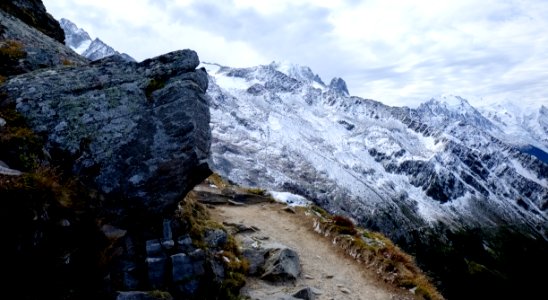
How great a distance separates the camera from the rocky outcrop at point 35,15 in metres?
27.5

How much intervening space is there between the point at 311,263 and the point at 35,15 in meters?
26.3

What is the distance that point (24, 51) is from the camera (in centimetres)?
2027

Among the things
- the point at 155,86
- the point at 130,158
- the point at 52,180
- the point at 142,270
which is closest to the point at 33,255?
the point at 52,180

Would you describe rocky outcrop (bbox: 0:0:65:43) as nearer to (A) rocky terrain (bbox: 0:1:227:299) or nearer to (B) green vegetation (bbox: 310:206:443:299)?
(A) rocky terrain (bbox: 0:1:227:299)

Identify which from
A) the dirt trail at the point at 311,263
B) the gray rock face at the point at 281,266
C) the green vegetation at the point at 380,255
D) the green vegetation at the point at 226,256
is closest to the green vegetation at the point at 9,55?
the green vegetation at the point at 226,256

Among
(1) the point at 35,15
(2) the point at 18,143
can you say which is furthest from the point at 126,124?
(1) the point at 35,15

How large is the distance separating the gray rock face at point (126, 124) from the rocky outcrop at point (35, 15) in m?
14.2

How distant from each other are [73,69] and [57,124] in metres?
3.58

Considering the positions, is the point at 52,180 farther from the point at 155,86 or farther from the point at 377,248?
the point at 377,248

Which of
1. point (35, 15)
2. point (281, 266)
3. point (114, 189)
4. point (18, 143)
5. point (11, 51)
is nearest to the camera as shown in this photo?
point (18, 143)

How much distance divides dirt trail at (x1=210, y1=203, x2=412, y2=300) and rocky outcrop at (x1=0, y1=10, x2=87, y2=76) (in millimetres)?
13087

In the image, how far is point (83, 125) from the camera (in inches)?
599

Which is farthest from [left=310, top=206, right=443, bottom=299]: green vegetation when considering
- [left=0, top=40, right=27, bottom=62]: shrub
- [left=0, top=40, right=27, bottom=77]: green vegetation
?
[left=0, top=40, right=27, bottom=62]: shrub

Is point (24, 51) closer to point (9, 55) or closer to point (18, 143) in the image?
point (9, 55)
